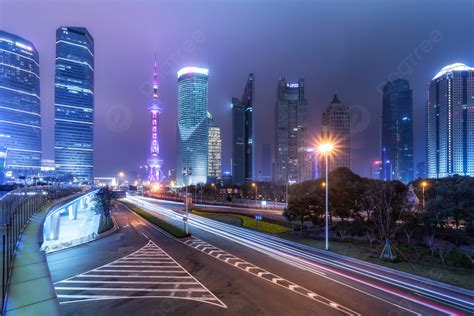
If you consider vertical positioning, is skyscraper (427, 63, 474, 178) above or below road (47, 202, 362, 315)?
above

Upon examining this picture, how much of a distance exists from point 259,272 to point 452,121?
459ft

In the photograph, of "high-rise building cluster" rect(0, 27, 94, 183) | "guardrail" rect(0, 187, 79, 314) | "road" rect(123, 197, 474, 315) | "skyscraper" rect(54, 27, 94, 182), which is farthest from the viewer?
"skyscraper" rect(54, 27, 94, 182)

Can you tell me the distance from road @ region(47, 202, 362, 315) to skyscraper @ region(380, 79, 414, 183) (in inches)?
5717

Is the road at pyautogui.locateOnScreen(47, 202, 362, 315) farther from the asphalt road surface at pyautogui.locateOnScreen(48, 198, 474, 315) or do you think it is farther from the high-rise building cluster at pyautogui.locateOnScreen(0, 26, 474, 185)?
the high-rise building cluster at pyautogui.locateOnScreen(0, 26, 474, 185)

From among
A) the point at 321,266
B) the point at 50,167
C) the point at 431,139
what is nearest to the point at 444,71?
the point at 431,139

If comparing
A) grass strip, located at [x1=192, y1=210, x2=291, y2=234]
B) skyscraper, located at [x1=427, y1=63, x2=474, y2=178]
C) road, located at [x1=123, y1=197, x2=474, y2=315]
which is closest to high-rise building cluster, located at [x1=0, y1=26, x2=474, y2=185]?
skyscraper, located at [x1=427, y1=63, x2=474, y2=178]

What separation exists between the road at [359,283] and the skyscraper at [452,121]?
126560mm

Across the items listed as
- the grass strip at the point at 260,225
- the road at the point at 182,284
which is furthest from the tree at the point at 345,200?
the road at the point at 182,284

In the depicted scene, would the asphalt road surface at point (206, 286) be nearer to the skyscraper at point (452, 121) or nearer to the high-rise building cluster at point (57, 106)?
the high-rise building cluster at point (57, 106)

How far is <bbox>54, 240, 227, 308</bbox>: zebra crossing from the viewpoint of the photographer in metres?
12.0

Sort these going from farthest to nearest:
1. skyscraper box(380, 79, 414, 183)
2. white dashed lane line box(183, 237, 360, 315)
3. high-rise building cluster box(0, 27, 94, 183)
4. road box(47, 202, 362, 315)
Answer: skyscraper box(380, 79, 414, 183)
high-rise building cluster box(0, 27, 94, 183)
white dashed lane line box(183, 237, 360, 315)
road box(47, 202, 362, 315)

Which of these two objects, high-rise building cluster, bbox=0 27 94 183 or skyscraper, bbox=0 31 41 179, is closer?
skyscraper, bbox=0 31 41 179

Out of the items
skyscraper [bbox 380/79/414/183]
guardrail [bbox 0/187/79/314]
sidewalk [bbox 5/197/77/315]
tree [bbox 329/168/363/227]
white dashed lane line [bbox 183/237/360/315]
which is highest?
skyscraper [bbox 380/79/414/183]

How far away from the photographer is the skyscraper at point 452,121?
10638cm
